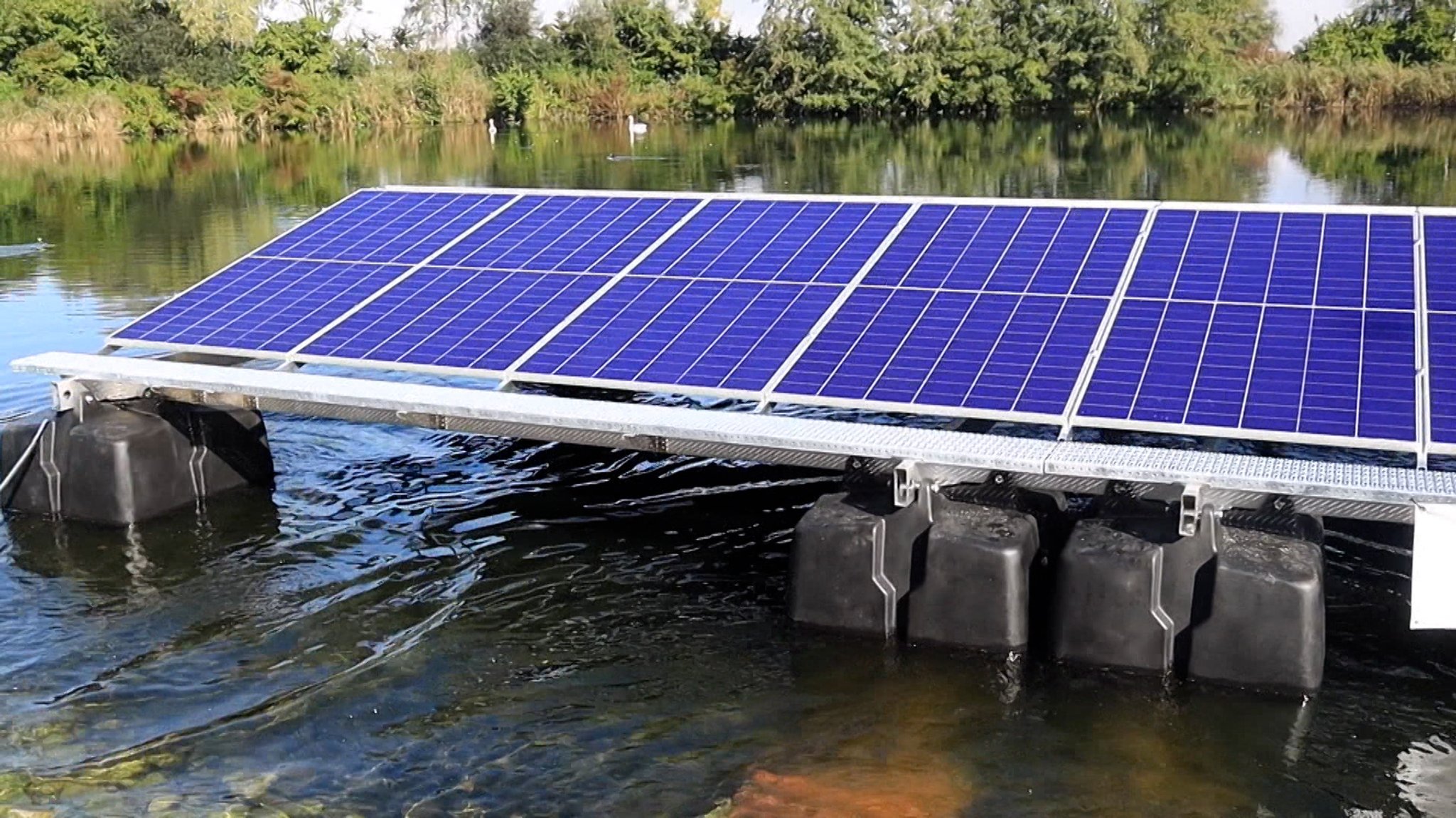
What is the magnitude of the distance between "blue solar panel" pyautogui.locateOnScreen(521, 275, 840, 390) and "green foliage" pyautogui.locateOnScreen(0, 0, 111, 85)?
203 ft

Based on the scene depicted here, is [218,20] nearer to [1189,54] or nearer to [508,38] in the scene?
[508,38]

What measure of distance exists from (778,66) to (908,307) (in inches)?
2708


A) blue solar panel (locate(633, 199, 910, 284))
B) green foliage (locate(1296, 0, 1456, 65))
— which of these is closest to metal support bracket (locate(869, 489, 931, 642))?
blue solar panel (locate(633, 199, 910, 284))

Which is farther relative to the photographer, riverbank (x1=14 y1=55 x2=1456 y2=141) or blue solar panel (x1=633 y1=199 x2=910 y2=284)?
riverbank (x1=14 y1=55 x2=1456 y2=141)

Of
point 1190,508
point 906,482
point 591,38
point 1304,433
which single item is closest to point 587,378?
point 906,482

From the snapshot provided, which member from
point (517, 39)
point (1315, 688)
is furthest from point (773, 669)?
point (517, 39)

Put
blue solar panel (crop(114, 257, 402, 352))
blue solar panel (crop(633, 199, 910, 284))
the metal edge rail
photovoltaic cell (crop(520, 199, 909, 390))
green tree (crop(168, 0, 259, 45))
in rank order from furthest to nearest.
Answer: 1. green tree (crop(168, 0, 259, 45))
2. blue solar panel (crop(114, 257, 402, 352))
3. blue solar panel (crop(633, 199, 910, 284))
4. photovoltaic cell (crop(520, 199, 909, 390))
5. the metal edge rail

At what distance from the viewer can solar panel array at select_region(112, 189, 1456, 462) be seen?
10398 millimetres

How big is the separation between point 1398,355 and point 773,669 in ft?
16.6

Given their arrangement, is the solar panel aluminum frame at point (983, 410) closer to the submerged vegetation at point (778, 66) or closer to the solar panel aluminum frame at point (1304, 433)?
the solar panel aluminum frame at point (1304, 433)

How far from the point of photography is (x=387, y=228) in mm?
16047

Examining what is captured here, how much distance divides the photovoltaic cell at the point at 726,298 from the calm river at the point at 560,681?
5.78ft

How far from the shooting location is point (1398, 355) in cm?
1041

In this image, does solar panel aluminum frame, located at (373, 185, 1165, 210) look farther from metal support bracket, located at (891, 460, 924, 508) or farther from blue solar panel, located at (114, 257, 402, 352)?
metal support bracket, located at (891, 460, 924, 508)
